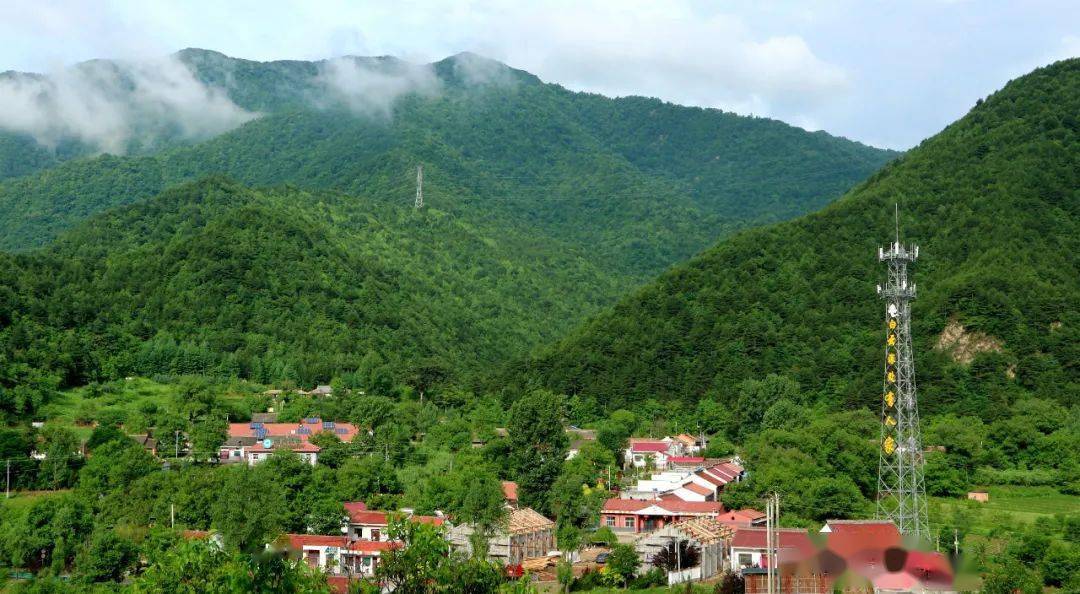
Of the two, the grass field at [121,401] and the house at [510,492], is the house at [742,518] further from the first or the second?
the grass field at [121,401]

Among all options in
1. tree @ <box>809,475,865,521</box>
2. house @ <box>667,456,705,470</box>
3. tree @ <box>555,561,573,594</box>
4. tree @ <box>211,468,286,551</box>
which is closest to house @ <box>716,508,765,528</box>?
tree @ <box>809,475,865,521</box>

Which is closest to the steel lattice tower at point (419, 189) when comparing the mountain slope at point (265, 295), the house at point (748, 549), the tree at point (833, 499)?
the mountain slope at point (265, 295)

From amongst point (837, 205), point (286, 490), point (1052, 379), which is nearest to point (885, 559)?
point (286, 490)

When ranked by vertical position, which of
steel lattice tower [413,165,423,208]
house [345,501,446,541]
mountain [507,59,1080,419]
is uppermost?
steel lattice tower [413,165,423,208]

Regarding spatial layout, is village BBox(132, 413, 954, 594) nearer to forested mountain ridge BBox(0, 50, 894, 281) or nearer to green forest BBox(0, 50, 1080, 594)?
green forest BBox(0, 50, 1080, 594)

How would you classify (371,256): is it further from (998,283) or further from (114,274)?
(998,283)

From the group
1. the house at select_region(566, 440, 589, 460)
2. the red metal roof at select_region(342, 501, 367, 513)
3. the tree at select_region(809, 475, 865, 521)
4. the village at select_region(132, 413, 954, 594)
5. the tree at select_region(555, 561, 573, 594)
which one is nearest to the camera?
the village at select_region(132, 413, 954, 594)

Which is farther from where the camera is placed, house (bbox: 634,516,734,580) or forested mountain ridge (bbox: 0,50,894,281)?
forested mountain ridge (bbox: 0,50,894,281)

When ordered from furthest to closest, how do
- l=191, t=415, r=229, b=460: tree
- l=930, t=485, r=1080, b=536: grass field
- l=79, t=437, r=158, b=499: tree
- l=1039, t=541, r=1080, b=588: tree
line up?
1. l=191, t=415, r=229, b=460: tree
2. l=79, t=437, r=158, b=499: tree
3. l=930, t=485, r=1080, b=536: grass field
4. l=1039, t=541, r=1080, b=588: tree
